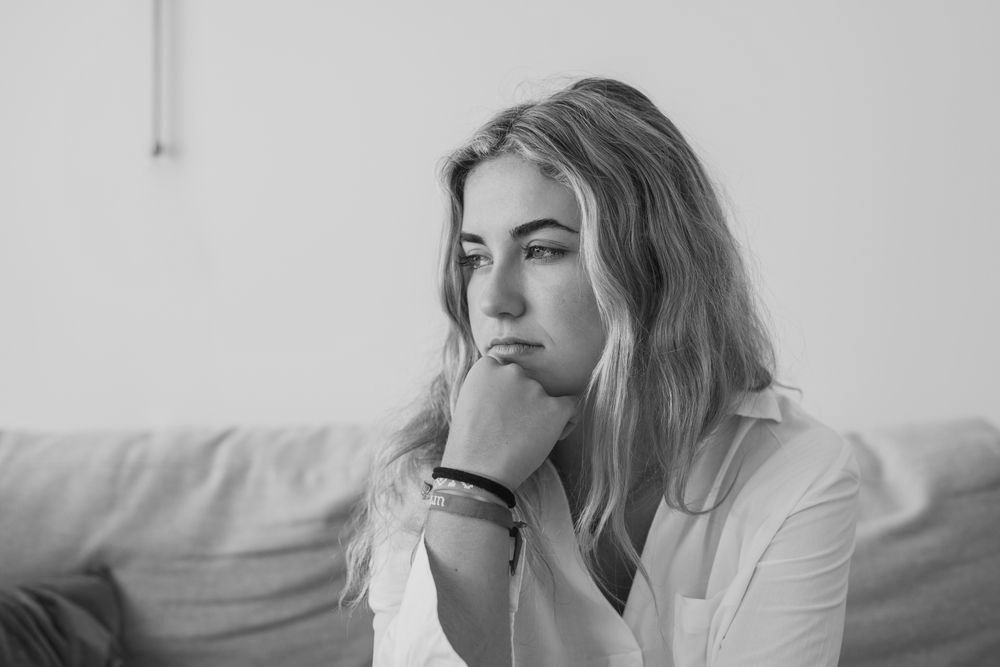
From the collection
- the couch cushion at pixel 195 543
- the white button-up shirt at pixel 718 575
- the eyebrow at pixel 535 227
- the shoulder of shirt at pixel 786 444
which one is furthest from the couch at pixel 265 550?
the eyebrow at pixel 535 227

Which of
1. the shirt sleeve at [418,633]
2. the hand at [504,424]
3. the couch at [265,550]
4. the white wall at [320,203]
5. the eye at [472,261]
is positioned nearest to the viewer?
the shirt sleeve at [418,633]

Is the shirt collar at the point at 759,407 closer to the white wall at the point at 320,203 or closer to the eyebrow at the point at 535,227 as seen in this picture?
the eyebrow at the point at 535,227

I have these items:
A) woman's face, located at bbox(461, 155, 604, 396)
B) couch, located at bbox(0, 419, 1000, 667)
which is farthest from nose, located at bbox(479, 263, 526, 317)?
couch, located at bbox(0, 419, 1000, 667)

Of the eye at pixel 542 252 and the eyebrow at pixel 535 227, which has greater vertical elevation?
the eyebrow at pixel 535 227

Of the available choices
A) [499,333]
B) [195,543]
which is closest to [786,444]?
[499,333]

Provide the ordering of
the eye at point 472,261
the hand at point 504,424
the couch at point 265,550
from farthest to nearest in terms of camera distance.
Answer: the couch at point 265,550, the eye at point 472,261, the hand at point 504,424

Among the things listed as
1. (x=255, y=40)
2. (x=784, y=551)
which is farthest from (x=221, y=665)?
(x=255, y=40)

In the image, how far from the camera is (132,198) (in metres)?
2.04

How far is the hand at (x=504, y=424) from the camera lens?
112 cm

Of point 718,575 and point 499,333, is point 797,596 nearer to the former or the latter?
point 718,575

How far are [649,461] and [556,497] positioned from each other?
138mm

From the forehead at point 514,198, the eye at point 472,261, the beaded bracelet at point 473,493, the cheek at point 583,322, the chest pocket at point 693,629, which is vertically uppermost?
the forehead at point 514,198

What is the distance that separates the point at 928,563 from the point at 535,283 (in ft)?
3.09

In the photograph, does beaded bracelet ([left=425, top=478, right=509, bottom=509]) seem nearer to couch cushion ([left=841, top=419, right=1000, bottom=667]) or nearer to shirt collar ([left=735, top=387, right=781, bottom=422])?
shirt collar ([left=735, top=387, right=781, bottom=422])
